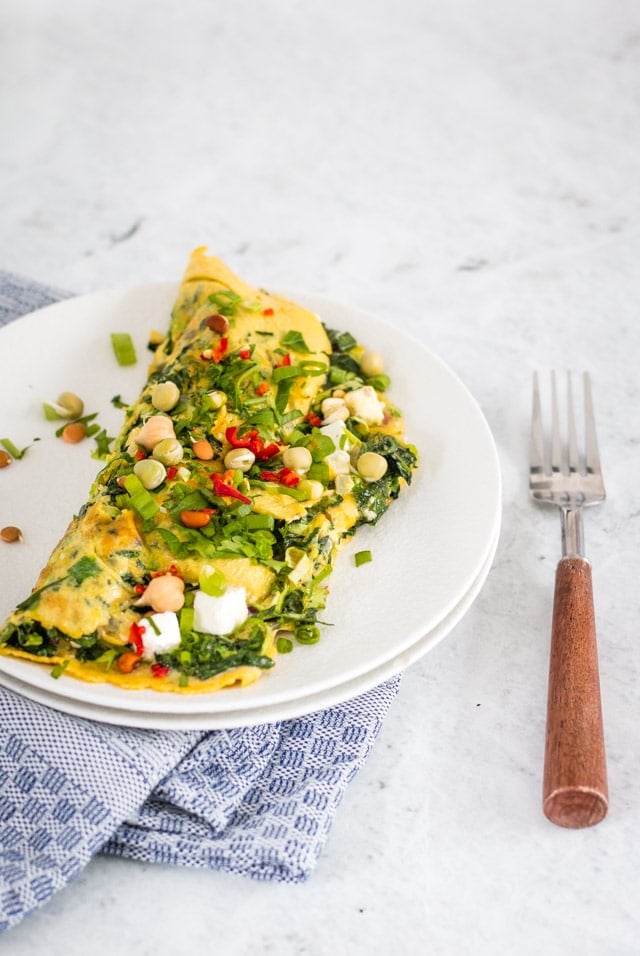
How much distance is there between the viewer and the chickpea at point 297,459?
15.3 feet

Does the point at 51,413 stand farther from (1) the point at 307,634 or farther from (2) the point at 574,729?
(2) the point at 574,729

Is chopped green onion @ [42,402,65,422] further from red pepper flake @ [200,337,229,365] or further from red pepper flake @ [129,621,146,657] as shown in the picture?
red pepper flake @ [129,621,146,657]

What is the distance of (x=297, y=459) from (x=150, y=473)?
2.08ft

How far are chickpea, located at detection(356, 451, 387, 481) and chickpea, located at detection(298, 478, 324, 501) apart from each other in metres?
0.29

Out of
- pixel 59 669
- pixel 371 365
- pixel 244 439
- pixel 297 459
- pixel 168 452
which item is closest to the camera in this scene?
pixel 59 669

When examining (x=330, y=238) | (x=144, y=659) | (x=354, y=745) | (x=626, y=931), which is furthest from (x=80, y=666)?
(x=330, y=238)

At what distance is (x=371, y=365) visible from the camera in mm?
5523

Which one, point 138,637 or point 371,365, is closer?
point 138,637

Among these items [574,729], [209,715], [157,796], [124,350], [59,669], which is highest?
[59,669]

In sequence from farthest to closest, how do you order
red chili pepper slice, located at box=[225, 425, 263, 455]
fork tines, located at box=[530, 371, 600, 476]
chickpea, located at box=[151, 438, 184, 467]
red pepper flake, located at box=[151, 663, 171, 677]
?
fork tines, located at box=[530, 371, 600, 476] < red chili pepper slice, located at box=[225, 425, 263, 455] < chickpea, located at box=[151, 438, 184, 467] < red pepper flake, located at box=[151, 663, 171, 677]

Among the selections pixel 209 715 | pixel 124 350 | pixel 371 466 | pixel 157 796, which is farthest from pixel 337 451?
pixel 157 796

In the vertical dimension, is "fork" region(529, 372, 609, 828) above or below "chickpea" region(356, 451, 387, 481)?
below

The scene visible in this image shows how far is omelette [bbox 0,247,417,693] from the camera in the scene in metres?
4.06

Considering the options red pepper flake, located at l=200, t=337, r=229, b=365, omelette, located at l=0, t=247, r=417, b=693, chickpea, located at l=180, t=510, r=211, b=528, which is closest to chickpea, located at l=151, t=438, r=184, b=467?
omelette, located at l=0, t=247, r=417, b=693
